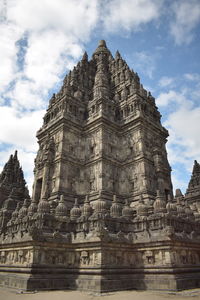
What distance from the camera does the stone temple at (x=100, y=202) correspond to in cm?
1767

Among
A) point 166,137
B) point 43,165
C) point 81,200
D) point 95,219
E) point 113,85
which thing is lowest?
point 95,219

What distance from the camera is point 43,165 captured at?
33.7m

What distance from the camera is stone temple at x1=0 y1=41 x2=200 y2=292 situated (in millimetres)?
17672

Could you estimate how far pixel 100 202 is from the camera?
2278cm

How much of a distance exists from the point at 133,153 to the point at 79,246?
58.9 feet

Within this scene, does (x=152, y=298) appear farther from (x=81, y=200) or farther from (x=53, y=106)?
(x=53, y=106)

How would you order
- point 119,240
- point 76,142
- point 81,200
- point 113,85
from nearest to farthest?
point 119,240 → point 81,200 → point 76,142 → point 113,85

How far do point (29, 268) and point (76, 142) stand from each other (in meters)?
21.4

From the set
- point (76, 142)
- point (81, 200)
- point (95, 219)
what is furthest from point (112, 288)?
point (76, 142)

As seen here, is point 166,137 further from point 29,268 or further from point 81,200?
point 29,268

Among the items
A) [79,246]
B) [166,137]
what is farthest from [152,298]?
[166,137]

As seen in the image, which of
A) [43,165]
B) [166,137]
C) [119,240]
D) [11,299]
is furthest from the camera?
[166,137]

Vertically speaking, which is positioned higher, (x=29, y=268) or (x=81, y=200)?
(x=81, y=200)

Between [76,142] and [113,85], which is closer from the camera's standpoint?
[76,142]
